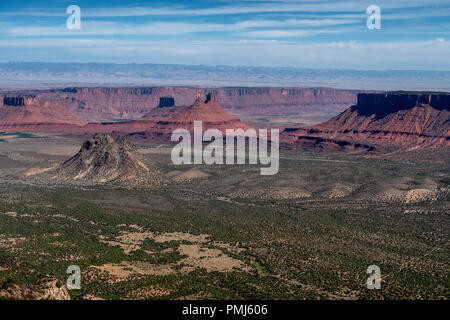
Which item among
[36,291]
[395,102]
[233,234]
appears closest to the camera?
[36,291]

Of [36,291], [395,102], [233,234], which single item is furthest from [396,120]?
[36,291]

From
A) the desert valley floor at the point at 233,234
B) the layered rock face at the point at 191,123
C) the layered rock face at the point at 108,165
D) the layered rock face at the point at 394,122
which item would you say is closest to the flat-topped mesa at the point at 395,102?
the layered rock face at the point at 394,122

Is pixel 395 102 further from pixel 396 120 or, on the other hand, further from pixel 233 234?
pixel 233 234

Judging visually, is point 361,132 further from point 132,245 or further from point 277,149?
point 132,245

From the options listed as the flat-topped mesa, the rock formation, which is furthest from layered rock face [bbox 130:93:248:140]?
the rock formation

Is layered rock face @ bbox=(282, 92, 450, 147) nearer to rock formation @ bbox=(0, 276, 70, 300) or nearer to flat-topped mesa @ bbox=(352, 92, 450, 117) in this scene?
flat-topped mesa @ bbox=(352, 92, 450, 117)

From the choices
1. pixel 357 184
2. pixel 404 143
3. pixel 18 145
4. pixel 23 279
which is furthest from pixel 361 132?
pixel 23 279

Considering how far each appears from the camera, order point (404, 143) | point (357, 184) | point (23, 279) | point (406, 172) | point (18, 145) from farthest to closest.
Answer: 1. point (18, 145)
2. point (404, 143)
3. point (406, 172)
4. point (357, 184)
5. point (23, 279)
